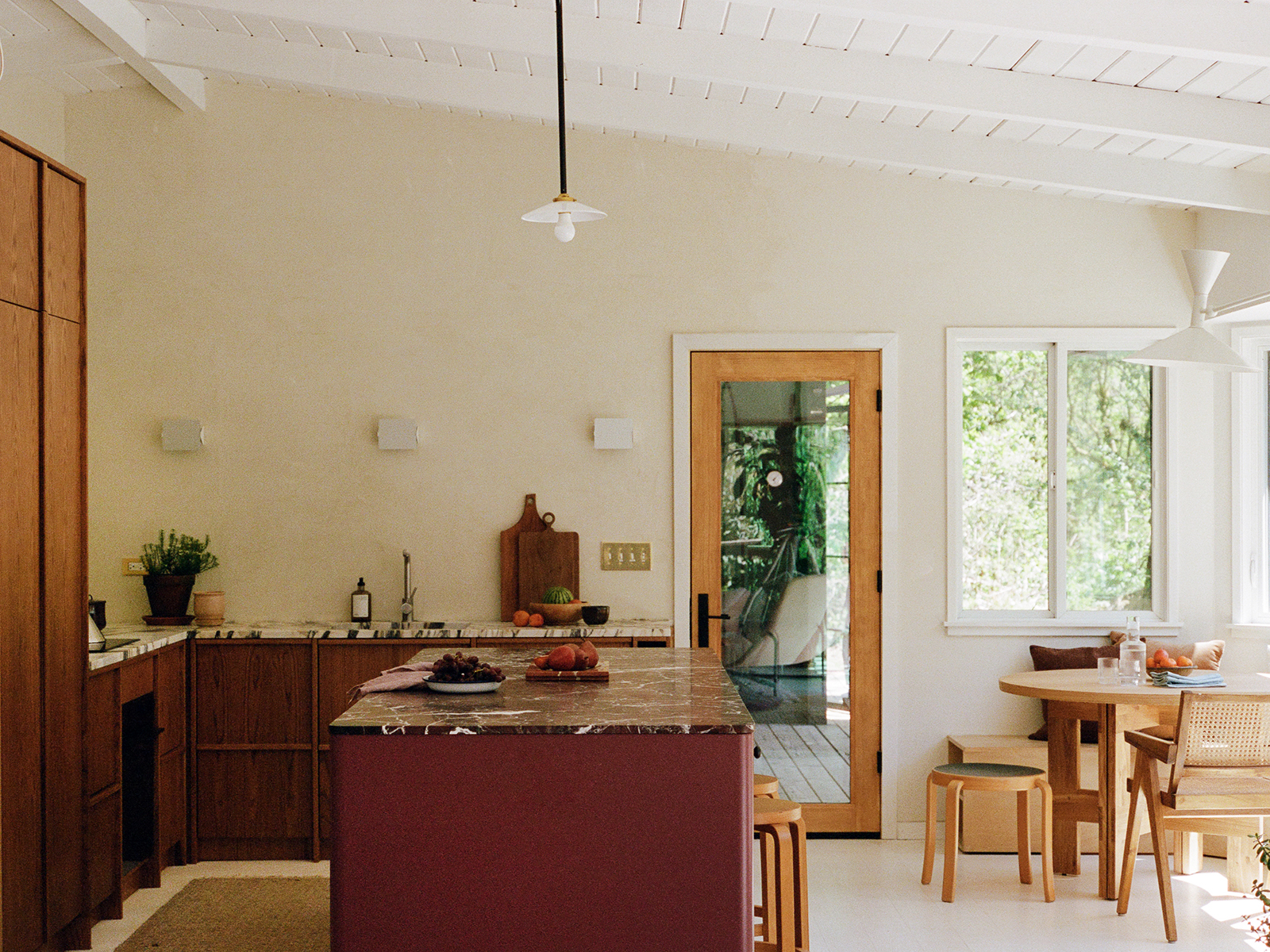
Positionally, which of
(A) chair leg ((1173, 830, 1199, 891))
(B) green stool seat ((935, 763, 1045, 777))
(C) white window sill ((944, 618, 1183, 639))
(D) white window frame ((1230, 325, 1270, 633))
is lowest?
(A) chair leg ((1173, 830, 1199, 891))

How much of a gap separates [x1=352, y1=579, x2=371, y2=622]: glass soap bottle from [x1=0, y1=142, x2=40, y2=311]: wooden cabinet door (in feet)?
6.08

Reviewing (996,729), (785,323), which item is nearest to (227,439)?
(785,323)

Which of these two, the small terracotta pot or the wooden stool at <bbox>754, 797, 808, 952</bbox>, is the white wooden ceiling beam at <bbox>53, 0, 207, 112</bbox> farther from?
the wooden stool at <bbox>754, 797, 808, 952</bbox>

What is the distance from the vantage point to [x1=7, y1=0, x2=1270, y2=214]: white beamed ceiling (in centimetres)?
328

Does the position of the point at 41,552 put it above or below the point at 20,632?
above

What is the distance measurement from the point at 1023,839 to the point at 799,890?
141 centimetres

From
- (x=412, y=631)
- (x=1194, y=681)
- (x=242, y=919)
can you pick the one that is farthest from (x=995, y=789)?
(x=242, y=919)

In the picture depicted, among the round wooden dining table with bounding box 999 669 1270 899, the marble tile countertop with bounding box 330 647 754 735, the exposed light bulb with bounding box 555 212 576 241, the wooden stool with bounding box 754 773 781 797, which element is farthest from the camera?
the round wooden dining table with bounding box 999 669 1270 899

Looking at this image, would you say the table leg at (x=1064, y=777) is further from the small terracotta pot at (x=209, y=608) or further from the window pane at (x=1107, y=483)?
the small terracotta pot at (x=209, y=608)

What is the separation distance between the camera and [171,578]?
486 centimetres

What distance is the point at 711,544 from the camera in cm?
514

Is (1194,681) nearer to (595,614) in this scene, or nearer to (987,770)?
(987,770)

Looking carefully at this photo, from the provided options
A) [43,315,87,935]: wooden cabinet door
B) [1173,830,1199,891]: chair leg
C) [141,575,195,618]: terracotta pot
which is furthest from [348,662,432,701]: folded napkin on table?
[1173,830,1199,891]: chair leg

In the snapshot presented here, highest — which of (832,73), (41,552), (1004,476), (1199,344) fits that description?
(832,73)
